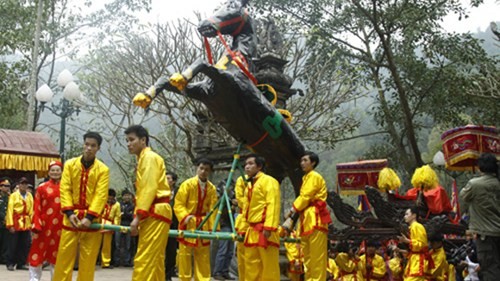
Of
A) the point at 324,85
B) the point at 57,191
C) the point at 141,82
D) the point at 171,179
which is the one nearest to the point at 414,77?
the point at 324,85

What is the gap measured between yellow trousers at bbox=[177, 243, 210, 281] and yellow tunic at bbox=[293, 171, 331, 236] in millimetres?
1167

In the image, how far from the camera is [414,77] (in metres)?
15.5

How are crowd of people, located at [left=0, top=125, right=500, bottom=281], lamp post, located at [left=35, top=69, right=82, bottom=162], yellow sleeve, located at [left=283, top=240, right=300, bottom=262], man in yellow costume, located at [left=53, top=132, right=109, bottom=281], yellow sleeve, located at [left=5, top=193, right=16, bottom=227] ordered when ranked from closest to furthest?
crowd of people, located at [left=0, top=125, right=500, bottom=281] → man in yellow costume, located at [left=53, top=132, right=109, bottom=281] → yellow sleeve, located at [left=283, top=240, right=300, bottom=262] → yellow sleeve, located at [left=5, top=193, right=16, bottom=227] → lamp post, located at [left=35, top=69, right=82, bottom=162]

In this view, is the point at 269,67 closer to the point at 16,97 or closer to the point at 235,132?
the point at 235,132

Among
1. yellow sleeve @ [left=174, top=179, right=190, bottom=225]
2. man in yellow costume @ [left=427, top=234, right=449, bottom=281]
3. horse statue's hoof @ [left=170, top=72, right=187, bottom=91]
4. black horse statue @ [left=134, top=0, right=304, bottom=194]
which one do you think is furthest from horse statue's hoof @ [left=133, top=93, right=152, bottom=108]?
man in yellow costume @ [left=427, top=234, right=449, bottom=281]

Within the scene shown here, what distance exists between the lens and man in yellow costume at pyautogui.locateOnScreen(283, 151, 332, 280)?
613 centimetres

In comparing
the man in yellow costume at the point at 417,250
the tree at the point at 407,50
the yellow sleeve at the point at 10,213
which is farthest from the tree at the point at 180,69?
the man in yellow costume at the point at 417,250

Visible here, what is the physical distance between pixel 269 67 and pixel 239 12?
1.71 metres

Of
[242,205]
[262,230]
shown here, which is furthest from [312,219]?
[262,230]

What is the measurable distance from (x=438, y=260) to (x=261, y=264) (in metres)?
2.90

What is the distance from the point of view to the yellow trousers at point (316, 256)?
6.11 m

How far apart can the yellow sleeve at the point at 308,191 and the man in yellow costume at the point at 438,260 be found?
1.92 metres

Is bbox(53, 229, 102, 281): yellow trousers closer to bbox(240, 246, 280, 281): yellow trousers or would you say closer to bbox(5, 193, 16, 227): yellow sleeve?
bbox(240, 246, 280, 281): yellow trousers

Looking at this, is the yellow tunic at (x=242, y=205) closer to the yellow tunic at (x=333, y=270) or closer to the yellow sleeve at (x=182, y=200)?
the yellow sleeve at (x=182, y=200)
